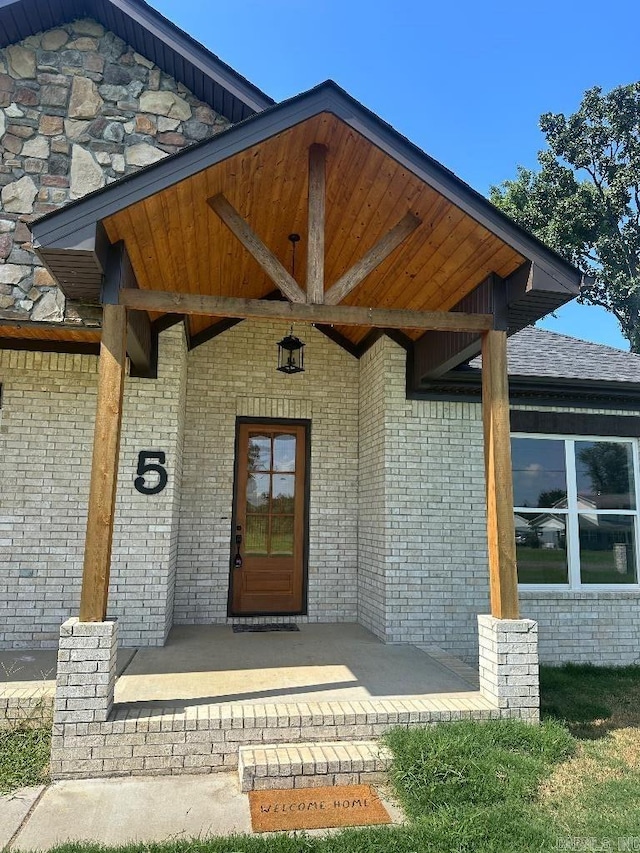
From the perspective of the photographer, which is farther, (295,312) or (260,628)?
(260,628)

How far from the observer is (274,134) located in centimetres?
425

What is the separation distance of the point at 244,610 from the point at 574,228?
57.3ft

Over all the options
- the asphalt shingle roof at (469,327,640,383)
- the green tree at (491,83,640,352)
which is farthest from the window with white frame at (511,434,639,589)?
the green tree at (491,83,640,352)

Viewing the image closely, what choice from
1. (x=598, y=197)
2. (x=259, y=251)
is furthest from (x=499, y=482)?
(x=598, y=197)

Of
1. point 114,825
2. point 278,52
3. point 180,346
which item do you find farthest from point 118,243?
point 278,52

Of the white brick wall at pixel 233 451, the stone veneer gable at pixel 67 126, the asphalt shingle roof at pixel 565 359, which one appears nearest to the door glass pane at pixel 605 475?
the asphalt shingle roof at pixel 565 359

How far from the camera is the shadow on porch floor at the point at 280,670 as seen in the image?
4.56 metres

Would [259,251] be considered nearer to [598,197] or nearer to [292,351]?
[292,351]

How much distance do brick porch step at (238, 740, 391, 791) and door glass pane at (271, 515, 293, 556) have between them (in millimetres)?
3314

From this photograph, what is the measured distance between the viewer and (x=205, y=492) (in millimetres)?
7152

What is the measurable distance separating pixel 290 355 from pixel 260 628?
3.07m

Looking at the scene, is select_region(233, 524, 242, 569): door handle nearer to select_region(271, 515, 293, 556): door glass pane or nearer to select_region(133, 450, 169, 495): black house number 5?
select_region(271, 515, 293, 556): door glass pane

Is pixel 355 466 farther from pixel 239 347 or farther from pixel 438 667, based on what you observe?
pixel 438 667

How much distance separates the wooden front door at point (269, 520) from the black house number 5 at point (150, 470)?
4.34 ft
